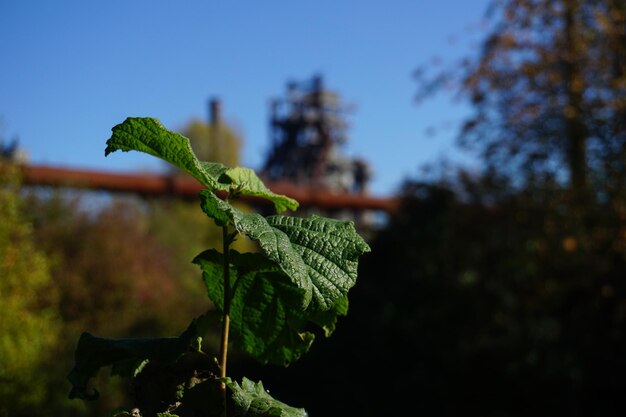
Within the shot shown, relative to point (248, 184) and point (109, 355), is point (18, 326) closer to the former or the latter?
point (109, 355)

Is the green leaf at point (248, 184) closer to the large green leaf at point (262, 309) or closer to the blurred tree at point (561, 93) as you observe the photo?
the large green leaf at point (262, 309)

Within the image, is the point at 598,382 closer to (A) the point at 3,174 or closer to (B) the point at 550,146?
(B) the point at 550,146

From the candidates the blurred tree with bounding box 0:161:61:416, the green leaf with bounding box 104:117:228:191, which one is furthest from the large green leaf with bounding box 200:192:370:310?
the blurred tree with bounding box 0:161:61:416

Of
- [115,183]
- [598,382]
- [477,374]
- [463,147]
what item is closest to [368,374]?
[477,374]

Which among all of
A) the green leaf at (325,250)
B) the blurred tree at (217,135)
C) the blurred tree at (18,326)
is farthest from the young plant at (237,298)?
the blurred tree at (217,135)

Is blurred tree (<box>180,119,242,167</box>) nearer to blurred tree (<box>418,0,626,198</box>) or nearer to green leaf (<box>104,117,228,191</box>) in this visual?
blurred tree (<box>418,0,626,198</box>)

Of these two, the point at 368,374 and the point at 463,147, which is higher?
the point at 463,147
